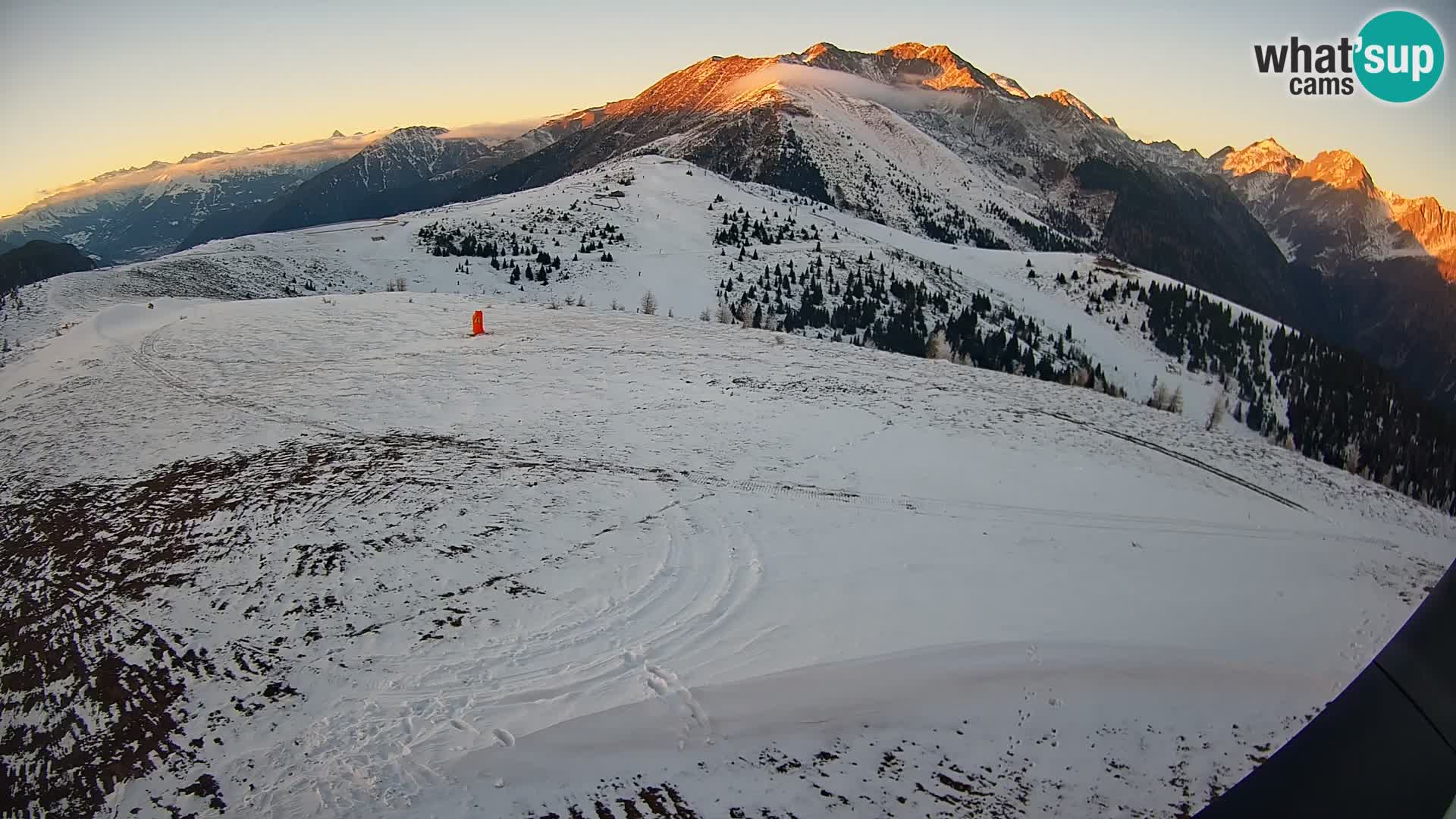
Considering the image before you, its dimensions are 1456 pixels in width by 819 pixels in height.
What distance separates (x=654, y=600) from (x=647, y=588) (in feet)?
0.74

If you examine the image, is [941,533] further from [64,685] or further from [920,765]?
[64,685]

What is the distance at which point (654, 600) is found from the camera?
6461 mm

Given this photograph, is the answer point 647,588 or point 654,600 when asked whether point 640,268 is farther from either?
point 654,600

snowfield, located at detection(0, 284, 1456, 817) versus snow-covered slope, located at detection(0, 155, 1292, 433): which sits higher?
snow-covered slope, located at detection(0, 155, 1292, 433)

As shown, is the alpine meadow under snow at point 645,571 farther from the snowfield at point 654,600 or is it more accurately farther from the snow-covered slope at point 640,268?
the snow-covered slope at point 640,268

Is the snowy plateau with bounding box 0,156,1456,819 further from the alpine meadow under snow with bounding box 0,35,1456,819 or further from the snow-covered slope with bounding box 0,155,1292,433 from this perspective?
the snow-covered slope with bounding box 0,155,1292,433

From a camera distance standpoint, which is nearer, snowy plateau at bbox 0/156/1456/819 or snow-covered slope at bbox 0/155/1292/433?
snowy plateau at bbox 0/156/1456/819

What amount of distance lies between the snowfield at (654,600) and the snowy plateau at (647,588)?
1.4 inches

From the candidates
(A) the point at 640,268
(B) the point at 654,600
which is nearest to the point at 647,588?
(B) the point at 654,600

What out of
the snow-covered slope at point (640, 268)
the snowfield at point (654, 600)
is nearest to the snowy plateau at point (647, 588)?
the snowfield at point (654, 600)

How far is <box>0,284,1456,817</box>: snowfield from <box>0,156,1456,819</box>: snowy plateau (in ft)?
0.12

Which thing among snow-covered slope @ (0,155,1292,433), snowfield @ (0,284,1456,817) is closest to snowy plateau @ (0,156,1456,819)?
snowfield @ (0,284,1456,817)

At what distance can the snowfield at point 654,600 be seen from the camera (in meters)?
4.41

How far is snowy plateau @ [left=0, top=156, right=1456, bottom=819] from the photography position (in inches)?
174
